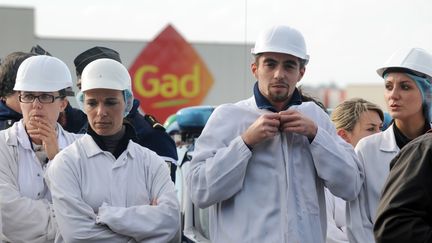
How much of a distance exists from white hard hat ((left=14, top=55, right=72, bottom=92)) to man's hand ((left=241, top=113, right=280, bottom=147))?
1.32m

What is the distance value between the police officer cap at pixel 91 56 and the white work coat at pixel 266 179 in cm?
150

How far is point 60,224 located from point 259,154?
3.43ft

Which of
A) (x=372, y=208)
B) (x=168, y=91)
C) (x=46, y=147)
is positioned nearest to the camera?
(x=372, y=208)

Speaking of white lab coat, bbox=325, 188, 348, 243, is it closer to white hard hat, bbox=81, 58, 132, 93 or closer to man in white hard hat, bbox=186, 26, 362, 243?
man in white hard hat, bbox=186, 26, 362, 243

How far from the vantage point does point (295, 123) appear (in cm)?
400

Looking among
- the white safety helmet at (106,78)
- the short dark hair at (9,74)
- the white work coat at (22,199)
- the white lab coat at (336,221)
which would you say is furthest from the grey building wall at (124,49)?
the white safety helmet at (106,78)

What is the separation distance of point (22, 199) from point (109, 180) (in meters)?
0.50

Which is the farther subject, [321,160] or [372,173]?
[372,173]

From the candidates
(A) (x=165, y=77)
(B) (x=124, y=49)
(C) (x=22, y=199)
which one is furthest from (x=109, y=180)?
(B) (x=124, y=49)

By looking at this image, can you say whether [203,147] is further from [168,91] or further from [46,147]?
[168,91]

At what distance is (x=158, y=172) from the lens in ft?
14.9

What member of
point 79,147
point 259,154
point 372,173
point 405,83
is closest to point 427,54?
point 405,83

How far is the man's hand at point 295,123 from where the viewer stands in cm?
400

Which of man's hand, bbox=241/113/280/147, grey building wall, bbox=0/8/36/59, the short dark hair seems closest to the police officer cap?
the short dark hair
